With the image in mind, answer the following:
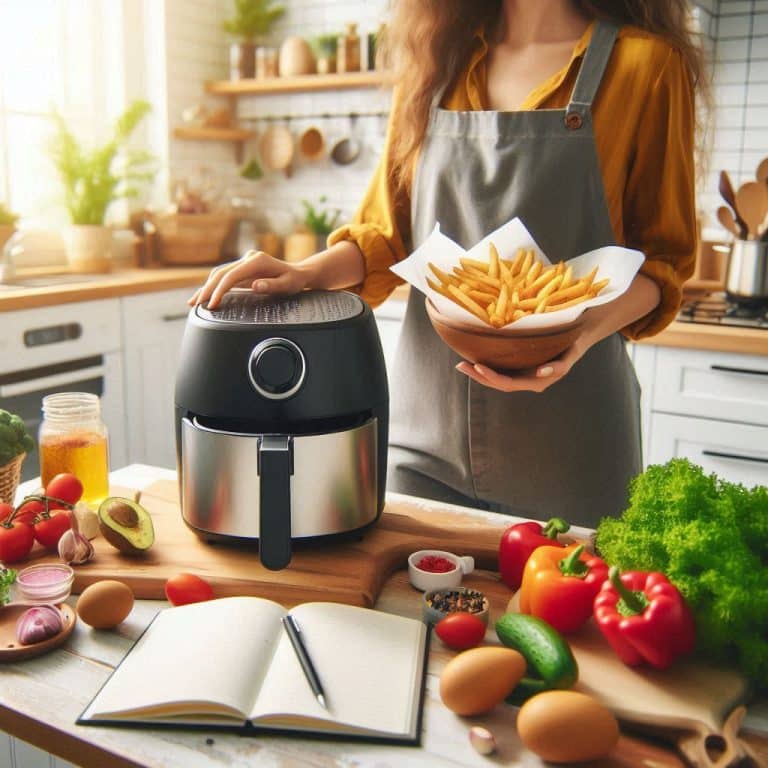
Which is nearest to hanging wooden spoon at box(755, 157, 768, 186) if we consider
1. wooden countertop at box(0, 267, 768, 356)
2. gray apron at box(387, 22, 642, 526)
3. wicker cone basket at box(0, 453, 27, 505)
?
wooden countertop at box(0, 267, 768, 356)

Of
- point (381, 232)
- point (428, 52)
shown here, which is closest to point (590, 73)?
point (428, 52)

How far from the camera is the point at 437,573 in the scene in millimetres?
962

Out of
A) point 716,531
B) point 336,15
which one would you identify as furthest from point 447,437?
point 336,15

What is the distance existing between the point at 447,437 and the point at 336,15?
2.59m

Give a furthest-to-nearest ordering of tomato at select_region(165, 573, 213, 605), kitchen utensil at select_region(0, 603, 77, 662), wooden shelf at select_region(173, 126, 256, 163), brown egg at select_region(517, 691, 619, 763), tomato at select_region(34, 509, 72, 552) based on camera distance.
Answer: wooden shelf at select_region(173, 126, 256, 163)
tomato at select_region(34, 509, 72, 552)
tomato at select_region(165, 573, 213, 605)
kitchen utensil at select_region(0, 603, 77, 662)
brown egg at select_region(517, 691, 619, 763)

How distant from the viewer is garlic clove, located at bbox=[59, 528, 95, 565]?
3.17 ft

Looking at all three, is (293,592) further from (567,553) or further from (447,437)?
(447,437)

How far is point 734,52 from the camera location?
2.71 meters

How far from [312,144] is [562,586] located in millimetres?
2976

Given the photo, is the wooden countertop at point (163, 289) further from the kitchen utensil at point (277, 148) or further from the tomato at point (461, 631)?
the tomato at point (461, 631)

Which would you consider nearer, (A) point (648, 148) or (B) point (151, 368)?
(A) point (648, 148)

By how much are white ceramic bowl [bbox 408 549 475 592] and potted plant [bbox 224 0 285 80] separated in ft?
9.70

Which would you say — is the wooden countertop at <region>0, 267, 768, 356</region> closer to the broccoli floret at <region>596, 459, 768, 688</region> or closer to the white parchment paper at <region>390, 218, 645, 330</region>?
the white parchment paper at <region>390, 218, 645, 330</region>

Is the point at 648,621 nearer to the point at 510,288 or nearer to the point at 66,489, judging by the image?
the point at 510,288
